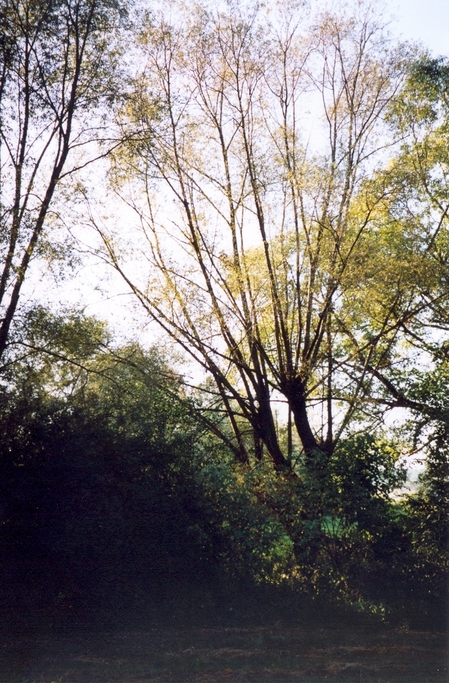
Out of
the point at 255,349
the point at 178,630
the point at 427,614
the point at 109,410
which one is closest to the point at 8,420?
the point at 109,410

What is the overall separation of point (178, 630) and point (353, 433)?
133 inches

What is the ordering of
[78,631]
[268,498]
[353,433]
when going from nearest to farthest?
[78,631]
[268,498]
[353,433]

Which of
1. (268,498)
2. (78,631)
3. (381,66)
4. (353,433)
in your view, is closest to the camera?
(78,631)

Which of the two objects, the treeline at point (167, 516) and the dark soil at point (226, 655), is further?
the treeline at point (167, 516)

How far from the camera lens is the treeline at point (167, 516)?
6816 millimetres

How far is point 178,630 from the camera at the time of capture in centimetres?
683

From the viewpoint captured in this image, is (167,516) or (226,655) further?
(167,516)

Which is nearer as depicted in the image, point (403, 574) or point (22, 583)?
point (22, 583)

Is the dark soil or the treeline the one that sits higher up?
the treeline

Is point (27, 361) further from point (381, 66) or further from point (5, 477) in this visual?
point (381, 66)

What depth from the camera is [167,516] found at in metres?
7.24

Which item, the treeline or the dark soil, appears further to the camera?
the treeline

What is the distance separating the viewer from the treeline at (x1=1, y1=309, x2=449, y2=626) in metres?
6.82

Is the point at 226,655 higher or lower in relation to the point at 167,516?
lower
